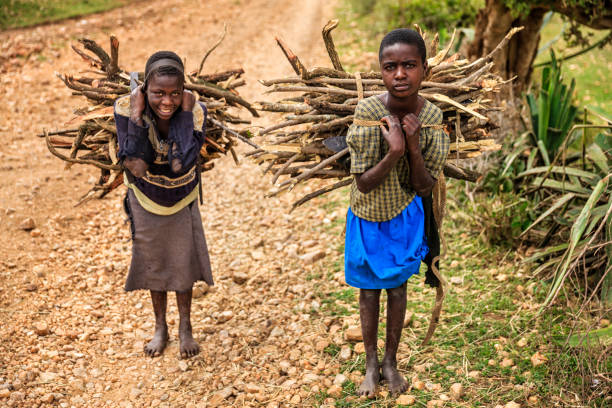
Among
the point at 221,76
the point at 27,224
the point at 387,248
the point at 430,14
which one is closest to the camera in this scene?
the point at 387,248

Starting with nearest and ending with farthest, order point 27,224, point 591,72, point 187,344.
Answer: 1. point 187,344
2. point 27,224
3. point 591,72

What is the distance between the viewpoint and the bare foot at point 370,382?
2977 millimetres

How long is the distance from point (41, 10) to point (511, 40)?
8.29 m

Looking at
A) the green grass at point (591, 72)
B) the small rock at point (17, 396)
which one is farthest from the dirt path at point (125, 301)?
the green grass at point (591, 72)

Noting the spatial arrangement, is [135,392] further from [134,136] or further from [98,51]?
[98,51]

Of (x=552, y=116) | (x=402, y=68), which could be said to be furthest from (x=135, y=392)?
(x=552, y=116)

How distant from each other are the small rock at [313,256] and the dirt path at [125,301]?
0.05 meters

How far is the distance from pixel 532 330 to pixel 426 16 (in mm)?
6238

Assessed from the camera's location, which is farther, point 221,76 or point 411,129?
point 221,76

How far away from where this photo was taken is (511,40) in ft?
18.3

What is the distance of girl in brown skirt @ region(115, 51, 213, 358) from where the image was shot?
2936 mm

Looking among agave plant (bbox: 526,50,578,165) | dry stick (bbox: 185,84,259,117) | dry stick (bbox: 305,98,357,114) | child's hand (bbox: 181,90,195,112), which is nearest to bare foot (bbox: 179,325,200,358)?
child's hand (bbox: 181,90,195,112)

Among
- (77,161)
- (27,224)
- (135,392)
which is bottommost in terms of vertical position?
(135,392)

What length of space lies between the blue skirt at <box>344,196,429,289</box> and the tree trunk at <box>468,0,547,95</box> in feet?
11.1
